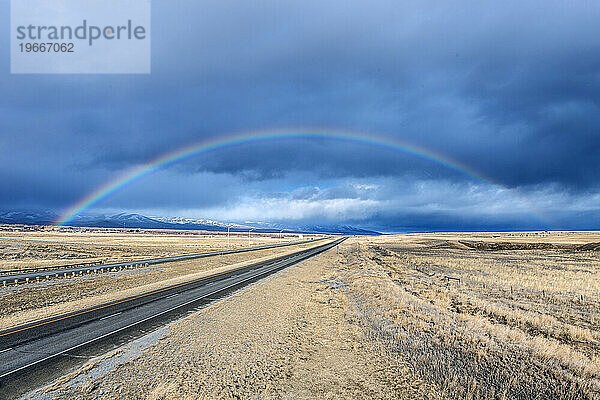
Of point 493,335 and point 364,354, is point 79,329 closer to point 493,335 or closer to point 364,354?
point 364,354

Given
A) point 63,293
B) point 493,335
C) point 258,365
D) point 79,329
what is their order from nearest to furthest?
point 258,365 < point 493,335 < point 79,329 < point 63,293

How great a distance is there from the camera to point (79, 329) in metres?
11.9

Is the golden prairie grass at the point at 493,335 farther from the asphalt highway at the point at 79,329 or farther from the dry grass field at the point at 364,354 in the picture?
the asphalt highway at the point at 79,329

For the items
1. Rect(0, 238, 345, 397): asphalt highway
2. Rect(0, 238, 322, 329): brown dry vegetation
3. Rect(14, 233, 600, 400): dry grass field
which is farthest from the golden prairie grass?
Rect(0, 238, 322, 329): brown dry vegetation

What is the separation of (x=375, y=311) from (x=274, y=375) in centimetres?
708

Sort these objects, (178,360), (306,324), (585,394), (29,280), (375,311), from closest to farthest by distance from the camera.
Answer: (585,394) → (178,360) → (306,324) → (375,311) → (29,280)

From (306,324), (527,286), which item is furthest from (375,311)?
(527,286)

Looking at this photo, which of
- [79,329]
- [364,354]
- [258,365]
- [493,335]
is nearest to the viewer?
[258,365]

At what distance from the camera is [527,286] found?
71.3ft

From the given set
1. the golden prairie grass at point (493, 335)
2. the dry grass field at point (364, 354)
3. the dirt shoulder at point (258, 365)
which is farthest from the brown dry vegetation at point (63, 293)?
the golden prairie grass at point (493, 335)

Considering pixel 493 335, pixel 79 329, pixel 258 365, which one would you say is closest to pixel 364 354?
pixel 258 365

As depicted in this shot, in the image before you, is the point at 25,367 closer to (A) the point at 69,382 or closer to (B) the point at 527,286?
(A) the point at 69,382

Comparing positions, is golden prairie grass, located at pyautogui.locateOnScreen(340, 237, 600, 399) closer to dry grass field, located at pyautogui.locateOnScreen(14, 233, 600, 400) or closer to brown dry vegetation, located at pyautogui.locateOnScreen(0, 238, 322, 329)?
dry grass field, located at pyautogui.locateOnScreen(14, 233, 600, 400)

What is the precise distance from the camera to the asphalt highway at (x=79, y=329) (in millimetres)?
8820
